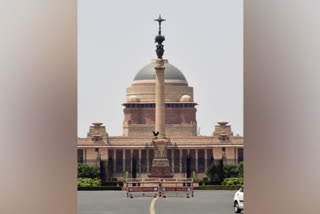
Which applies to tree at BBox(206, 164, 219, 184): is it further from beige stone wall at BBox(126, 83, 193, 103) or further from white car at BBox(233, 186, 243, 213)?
white car at BBox(233, 186, 243, 213)

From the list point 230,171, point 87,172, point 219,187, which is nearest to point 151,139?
point 230,171

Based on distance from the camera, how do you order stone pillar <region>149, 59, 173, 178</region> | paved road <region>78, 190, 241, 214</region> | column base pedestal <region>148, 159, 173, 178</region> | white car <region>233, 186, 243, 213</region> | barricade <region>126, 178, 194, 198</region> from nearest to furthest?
white car <region>233, 186, 243, 213</region> → paved road <region>78, 190, 241, 214</region> → barricade <region>126, 178, 194, 198</region> → column base pedestal <region>148, 159, 173, 178</region> → stone pillar <region>149, 59, 173, 178</region>

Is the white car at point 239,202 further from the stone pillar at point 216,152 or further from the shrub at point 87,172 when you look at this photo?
the stone pillar at point 216,152

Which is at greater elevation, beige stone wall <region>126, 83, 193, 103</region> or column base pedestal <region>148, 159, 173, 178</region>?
beige stone wall <region>126, 83, 193, 103</region>

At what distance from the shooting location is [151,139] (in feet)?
207

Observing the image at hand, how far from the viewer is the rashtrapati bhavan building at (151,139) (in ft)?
202

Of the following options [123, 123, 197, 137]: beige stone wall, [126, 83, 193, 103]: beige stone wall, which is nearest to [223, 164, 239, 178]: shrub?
[123, 123, 197, 137]: beige stone wall

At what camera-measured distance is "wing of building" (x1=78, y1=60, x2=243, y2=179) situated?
202 ft

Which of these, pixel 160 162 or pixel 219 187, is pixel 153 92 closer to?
pixel 160 162
